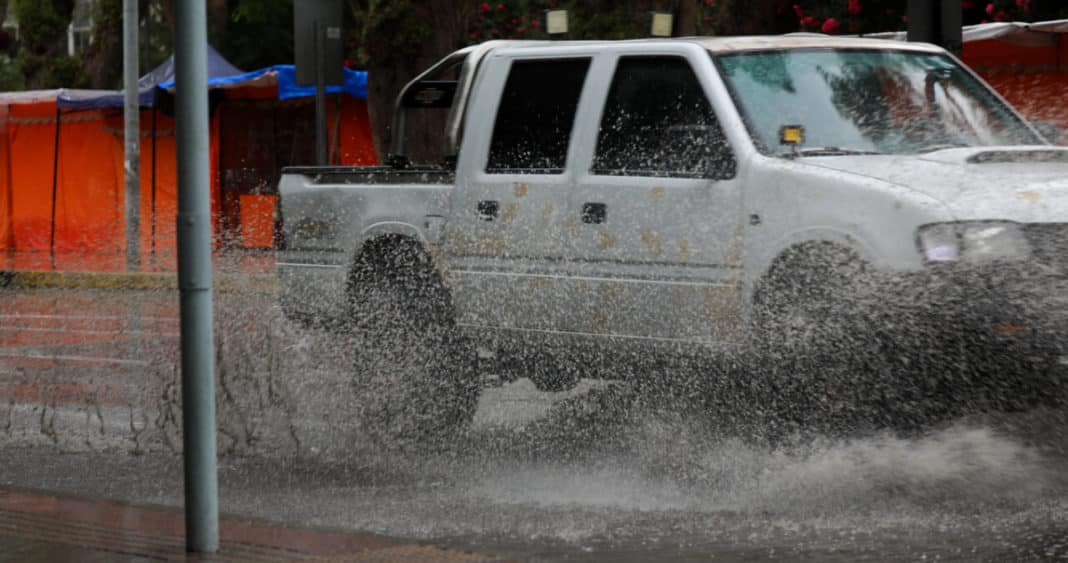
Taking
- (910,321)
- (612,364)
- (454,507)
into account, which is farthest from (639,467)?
(910,321)

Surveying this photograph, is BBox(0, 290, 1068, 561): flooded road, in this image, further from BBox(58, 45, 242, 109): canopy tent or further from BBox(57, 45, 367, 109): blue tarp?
BBox(58, 45, 242, 109): canopy tent

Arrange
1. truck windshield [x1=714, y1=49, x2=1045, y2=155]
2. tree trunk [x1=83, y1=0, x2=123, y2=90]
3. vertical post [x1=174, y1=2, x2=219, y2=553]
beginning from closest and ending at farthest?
vertical post [x1=174, y1=2, x2=219, y2=553]
truck windshield [x1=714, y1=49, x2=1045, y2=155]
tree trunk [x1=83, y1=0, x2=123, y2=90]

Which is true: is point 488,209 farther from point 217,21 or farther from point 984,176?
point 217,21

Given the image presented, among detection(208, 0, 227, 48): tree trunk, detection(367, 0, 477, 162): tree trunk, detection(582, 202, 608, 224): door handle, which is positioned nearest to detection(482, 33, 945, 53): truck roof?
detection(582, 202, 608, 224): door handle

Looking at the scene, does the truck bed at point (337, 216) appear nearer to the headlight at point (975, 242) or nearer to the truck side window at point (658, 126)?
the truck side window at point (658, 126)

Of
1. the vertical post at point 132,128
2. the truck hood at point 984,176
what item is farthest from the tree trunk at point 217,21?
the truck hood at point 984,176

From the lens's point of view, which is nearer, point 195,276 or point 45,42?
point 195,276

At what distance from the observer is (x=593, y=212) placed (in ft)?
26.0

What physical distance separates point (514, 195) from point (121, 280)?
8763 millimetres

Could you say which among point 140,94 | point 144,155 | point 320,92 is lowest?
point 144,155

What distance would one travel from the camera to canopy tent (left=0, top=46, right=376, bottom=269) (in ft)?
74.1

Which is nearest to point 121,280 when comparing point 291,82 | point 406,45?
point 406,45

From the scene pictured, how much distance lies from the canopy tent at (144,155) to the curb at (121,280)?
120 centimetres

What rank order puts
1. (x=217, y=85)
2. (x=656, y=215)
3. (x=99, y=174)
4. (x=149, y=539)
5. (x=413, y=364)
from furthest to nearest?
(x=99, y=174) < (x=217, y=85) < (x=413, y=364) < (x=656, y=215) < (x=149, y=539)
